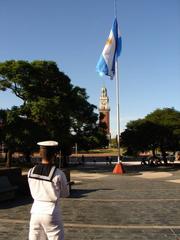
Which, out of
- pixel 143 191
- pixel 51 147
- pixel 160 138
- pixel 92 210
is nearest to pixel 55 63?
pixel 160 138

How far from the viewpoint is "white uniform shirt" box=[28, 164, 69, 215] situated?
5141mm

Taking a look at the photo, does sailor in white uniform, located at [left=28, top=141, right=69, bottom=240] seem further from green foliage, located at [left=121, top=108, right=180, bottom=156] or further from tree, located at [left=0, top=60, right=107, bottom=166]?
green foliage, located at [left=121, top=108, right=180, bottom=156]

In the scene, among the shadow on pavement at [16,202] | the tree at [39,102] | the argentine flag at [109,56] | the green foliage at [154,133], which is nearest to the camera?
the shadow on pavement at [16,202]

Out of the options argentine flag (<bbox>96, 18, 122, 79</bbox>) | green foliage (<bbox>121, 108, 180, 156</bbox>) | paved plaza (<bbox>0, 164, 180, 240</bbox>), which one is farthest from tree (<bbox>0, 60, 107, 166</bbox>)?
paved plaza (<bbox>0, 164, 180, 240</bbox>)

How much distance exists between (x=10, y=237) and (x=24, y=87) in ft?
103

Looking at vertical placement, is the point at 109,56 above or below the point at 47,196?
above

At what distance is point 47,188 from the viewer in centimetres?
520

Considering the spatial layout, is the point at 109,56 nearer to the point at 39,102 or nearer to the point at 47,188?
the point at 39,102

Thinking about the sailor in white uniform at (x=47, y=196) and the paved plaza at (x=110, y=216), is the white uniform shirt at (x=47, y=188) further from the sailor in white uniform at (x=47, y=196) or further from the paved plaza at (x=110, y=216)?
the paved plaza at (x=110, y=216)

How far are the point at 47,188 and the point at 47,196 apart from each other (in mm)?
96

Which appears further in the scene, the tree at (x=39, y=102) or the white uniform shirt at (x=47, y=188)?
the tree at (x=39, y=102)

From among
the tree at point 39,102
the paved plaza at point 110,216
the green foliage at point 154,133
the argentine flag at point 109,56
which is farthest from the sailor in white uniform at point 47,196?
the green foliage at point 154,133

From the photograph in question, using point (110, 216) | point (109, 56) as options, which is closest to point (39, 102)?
point (109, 56)

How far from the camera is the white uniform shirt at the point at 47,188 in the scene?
5141mm
